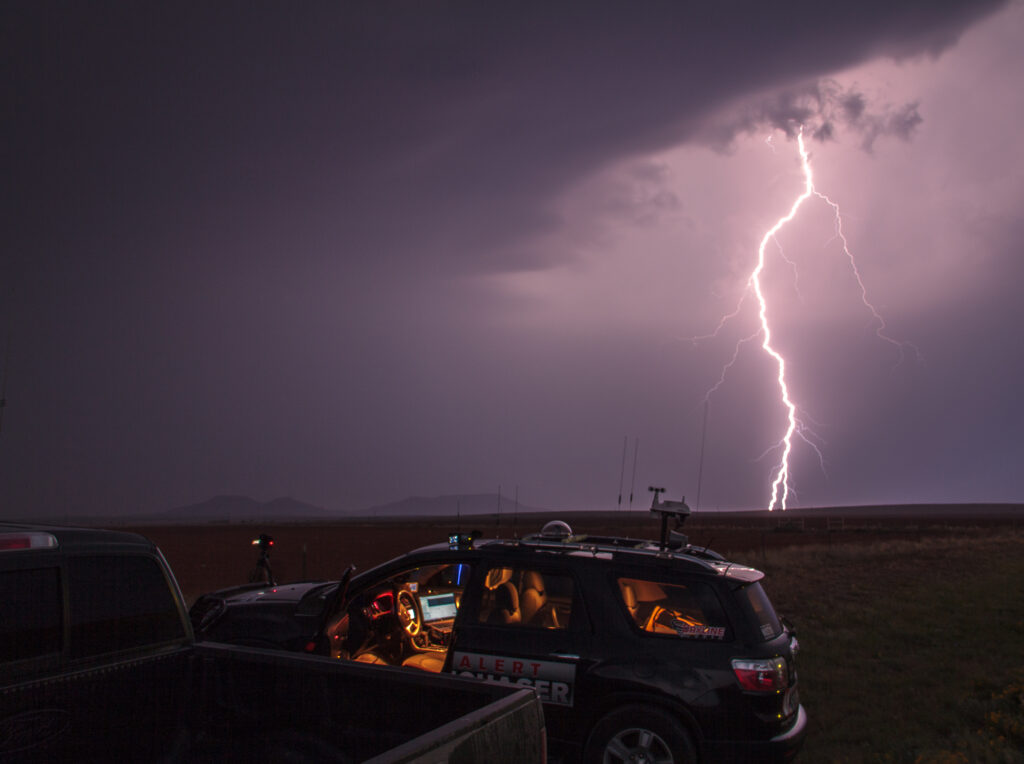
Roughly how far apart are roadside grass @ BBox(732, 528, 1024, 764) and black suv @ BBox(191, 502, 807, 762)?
1987 millimetres

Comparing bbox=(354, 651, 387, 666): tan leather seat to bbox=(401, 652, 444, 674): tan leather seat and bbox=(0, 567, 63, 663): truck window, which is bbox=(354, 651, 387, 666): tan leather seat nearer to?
bbox=(401, 652, 444, 674): tan leather seat

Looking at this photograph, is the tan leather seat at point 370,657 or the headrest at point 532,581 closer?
the headrest at point 532,581

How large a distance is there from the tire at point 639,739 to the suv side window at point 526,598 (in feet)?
2.31

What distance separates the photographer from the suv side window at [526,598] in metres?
5.17

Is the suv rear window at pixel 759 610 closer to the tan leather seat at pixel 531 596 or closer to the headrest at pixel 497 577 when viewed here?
the tan leather seat at pixel 531 596

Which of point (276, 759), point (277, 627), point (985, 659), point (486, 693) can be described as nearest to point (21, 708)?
point (276, 759)

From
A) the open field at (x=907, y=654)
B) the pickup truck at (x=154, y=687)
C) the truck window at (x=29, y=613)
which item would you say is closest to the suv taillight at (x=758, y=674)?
the open field at (x=907, y=654)

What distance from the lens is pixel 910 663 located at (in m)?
9.16

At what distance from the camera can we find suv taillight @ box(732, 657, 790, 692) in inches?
179

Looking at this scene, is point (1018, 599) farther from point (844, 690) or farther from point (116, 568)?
point (116, 568)

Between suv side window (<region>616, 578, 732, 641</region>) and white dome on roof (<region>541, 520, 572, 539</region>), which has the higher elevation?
white dome on roof (<region>541, 520, 572, 539</region>)

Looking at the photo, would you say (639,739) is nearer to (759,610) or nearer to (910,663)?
(759,610)

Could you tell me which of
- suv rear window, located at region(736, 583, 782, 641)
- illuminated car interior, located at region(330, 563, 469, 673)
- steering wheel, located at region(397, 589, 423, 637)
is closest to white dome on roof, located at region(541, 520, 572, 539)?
illuminated car interior, located at region(330, 563, 469, 673)

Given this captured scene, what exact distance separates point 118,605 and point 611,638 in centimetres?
304
